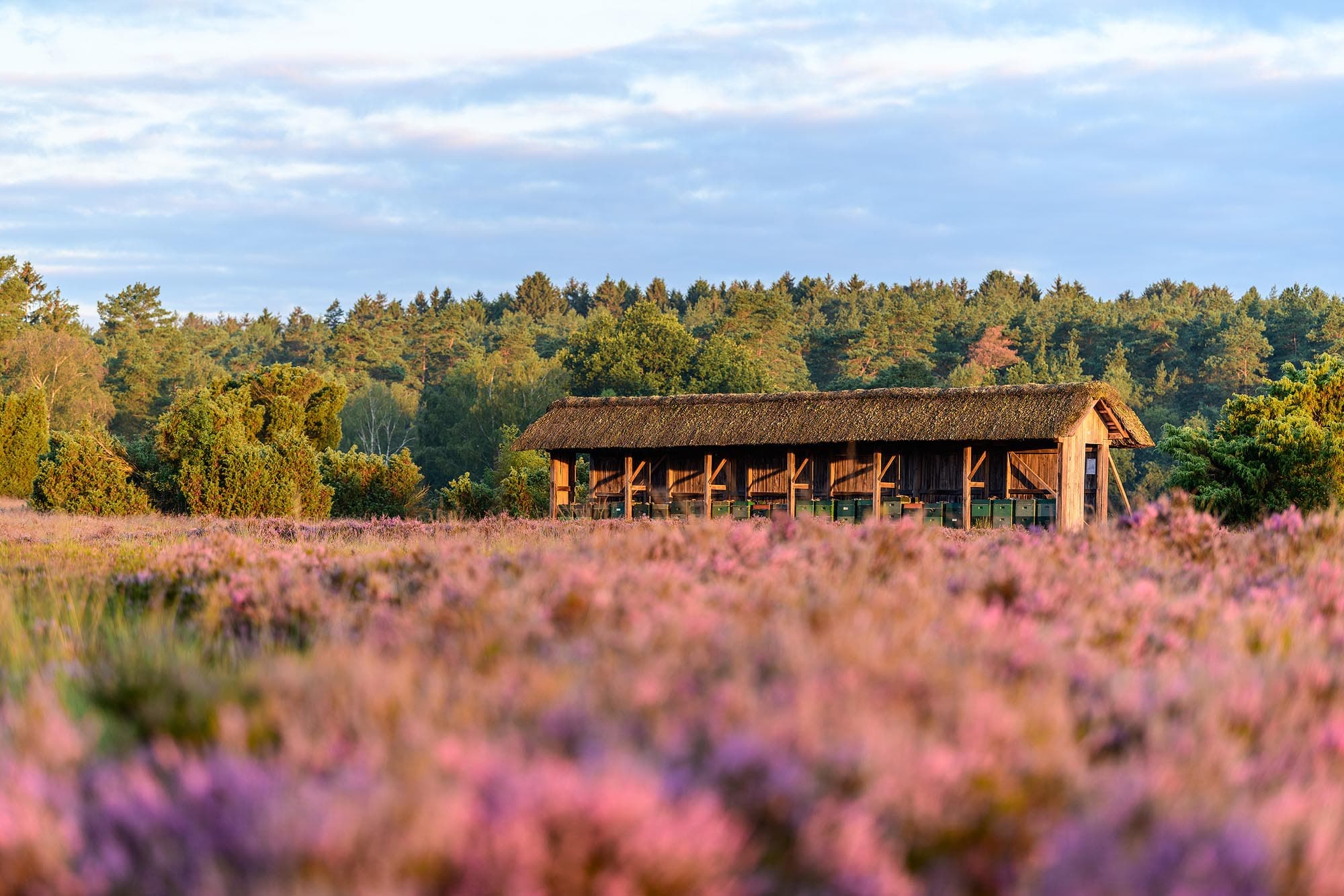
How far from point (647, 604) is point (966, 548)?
3261mm

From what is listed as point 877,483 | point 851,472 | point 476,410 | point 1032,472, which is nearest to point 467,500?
point 851,472

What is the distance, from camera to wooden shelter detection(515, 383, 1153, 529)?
32750 millimetres

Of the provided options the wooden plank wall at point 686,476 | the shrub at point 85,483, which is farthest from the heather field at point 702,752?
the shrub at point 85,483

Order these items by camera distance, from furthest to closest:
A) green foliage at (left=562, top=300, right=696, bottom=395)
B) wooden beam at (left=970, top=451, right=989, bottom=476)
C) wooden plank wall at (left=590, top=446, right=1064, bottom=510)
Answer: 1. green foliage at (left=562, top=300, right=696, bottom=395)
2. wooden plank wall at (left=590, top=446, right=1064, bottom=510)
3. wooden beam at (left=970, top=451, right=989, bottom=476)

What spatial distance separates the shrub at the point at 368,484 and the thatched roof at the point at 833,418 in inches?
295

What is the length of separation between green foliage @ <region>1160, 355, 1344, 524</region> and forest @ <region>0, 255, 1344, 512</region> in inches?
802

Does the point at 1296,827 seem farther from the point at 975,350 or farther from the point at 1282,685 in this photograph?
the point at 975,350

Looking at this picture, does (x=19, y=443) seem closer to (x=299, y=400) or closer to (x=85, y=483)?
(x=299, y=400)

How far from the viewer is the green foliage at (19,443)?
4647 centimetres

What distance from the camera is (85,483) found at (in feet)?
121

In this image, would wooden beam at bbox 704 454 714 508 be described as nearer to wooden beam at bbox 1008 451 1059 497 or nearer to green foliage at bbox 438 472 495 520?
green foliage at bbox 438 472 495 520

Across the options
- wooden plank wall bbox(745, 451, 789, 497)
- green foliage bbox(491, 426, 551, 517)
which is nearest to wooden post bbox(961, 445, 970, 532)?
wooden plank wall bbox(745, 451, 789, 497)

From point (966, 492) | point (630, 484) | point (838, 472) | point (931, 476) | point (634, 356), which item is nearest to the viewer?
point (966, 492)

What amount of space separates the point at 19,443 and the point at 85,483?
11883 millimetres
